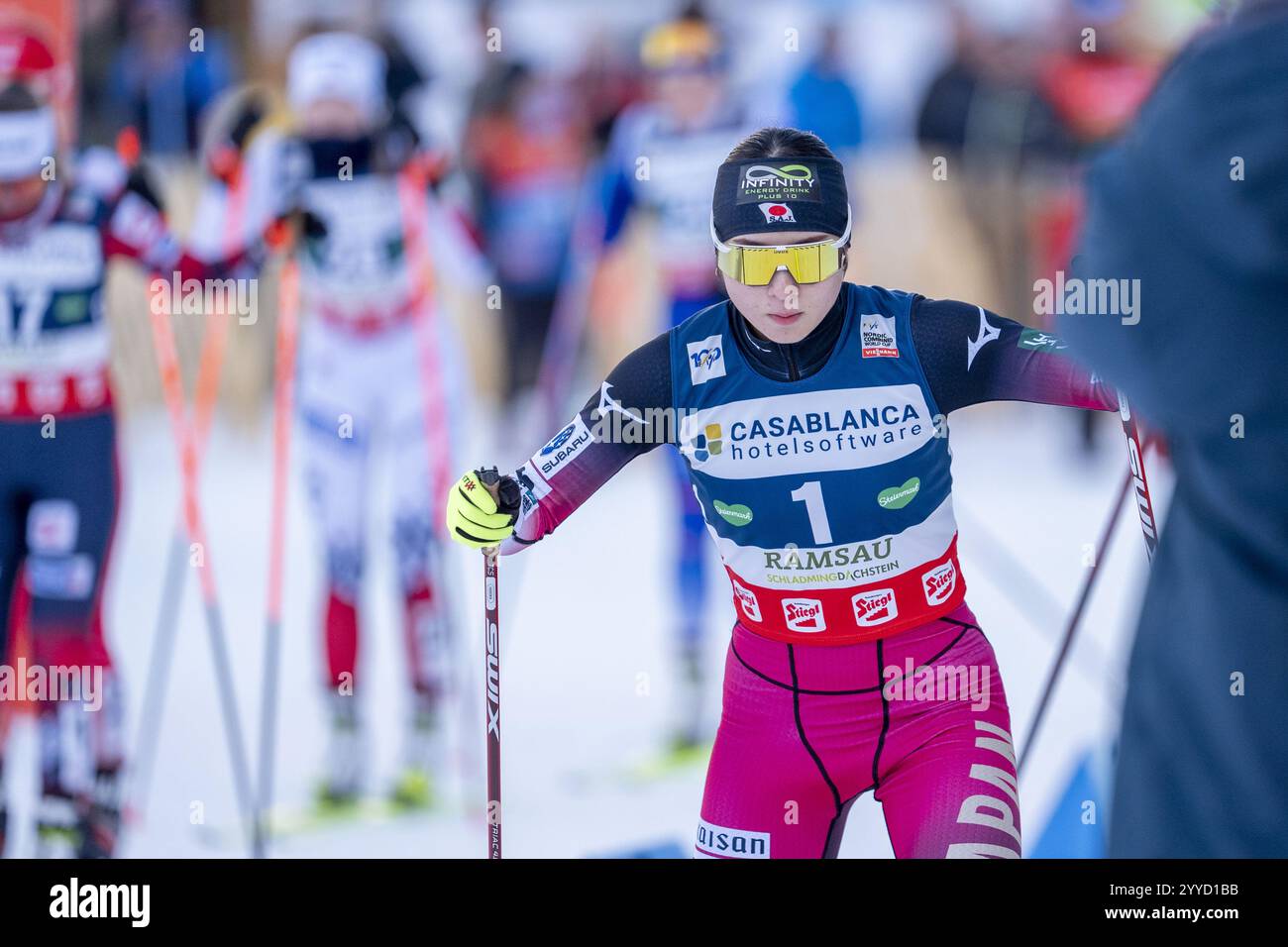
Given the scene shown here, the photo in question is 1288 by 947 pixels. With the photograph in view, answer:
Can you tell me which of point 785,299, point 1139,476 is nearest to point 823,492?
point 785,299

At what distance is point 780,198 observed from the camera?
2748mm

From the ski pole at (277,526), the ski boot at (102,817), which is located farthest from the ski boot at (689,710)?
the ski boot at (102,817)

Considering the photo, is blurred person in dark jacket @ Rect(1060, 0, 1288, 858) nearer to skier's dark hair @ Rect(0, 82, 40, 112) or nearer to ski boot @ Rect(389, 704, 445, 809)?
skier's dark hair @ Rect(0, 82, 40, 112)

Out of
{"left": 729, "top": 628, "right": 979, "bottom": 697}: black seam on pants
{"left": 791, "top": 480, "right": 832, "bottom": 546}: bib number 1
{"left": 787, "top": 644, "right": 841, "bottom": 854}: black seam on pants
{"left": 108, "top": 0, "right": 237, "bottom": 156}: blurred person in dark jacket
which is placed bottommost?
{"left": 787, "top": 644, "right": 841, "bottom": 854}: black seam on pants

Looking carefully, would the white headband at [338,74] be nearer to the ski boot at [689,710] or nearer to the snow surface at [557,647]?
the snow surface at [557,647]

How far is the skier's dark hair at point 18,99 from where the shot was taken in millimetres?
4266

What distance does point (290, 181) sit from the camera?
505cm

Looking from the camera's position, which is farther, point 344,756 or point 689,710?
point 689,710

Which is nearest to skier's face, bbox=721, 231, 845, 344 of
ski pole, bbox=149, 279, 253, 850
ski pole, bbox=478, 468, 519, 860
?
ski pole, bbox=478, 468, 519, 860

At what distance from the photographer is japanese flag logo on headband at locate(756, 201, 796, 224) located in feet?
8.94

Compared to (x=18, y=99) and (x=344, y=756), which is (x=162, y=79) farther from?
(x=344, y=756)
